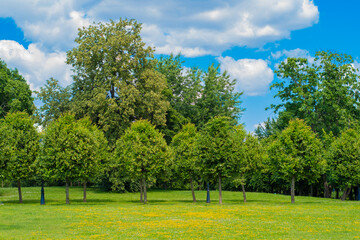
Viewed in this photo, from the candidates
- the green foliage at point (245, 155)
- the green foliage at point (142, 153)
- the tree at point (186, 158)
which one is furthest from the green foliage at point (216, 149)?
the green foliage at point (142, 153)

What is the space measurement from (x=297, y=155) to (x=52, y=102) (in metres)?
37.0

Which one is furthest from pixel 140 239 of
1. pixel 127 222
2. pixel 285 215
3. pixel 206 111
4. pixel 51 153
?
pixel 206 111

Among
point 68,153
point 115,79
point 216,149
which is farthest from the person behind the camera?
point 115,79

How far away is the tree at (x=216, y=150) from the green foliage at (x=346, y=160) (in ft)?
51.6

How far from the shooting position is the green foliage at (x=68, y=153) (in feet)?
120

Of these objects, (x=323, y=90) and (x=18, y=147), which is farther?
(x=323, y=90)

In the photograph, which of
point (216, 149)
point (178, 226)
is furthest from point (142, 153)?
point (178, 226)

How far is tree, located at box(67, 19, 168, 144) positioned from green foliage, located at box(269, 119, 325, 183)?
21.1 m

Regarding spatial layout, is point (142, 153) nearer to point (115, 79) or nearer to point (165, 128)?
point (115, 79)

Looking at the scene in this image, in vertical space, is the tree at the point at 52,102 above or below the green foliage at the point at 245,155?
above

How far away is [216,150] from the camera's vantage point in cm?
3712

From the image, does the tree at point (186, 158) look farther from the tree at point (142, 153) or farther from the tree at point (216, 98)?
the tree at point (216, 98)

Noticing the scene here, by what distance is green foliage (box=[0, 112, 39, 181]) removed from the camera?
123 feet

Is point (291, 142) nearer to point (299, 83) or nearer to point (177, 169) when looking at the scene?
point (177, 169)
